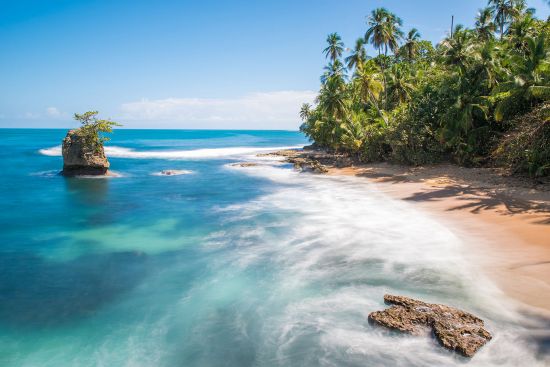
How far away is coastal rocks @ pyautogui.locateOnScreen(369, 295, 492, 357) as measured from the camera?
704cm

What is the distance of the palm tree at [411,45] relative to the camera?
53.7 meters

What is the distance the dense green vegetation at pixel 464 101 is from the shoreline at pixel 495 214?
5.95 feet

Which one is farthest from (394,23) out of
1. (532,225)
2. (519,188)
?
(532,225)

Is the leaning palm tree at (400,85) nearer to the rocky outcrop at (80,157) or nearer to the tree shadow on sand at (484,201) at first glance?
the tree shadow on sand at (484,201)

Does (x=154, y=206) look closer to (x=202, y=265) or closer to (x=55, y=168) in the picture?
(x=202, y=265)

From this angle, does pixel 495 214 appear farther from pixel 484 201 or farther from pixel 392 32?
pixel 392 32

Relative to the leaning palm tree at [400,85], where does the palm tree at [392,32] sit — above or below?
above

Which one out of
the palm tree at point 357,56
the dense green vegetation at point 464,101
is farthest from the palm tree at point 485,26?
the palm tree at point 357,56

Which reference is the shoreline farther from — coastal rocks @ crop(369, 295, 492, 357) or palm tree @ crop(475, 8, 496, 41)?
palm tree @ crop(475, 8, 496, 41)

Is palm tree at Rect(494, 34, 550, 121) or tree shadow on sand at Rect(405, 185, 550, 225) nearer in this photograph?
tree shadow on sand at Rect(405, 185, 550, 225)

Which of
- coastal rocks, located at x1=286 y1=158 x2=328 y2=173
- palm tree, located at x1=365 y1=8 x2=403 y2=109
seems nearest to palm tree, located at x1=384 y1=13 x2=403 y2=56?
palm tree, located at x1=365 y1=8 x2=403 y2=109

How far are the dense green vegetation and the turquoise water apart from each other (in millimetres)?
8503

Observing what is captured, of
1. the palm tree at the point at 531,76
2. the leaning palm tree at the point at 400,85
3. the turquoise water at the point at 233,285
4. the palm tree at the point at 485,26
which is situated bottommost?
the turquoise water at the point at 233,285

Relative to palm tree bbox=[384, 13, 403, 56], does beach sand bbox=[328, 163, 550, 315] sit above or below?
below
